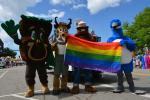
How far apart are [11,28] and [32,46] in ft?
2.32

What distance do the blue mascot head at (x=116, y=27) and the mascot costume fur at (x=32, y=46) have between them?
5.72ft

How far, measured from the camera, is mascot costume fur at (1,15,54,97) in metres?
10.4

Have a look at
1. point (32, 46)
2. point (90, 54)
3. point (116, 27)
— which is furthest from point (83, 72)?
point (32, 46)

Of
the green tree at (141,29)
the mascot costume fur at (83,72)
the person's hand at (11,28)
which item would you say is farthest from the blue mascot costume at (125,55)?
the green tree at (141,29)

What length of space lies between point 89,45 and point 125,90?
61.5 inches

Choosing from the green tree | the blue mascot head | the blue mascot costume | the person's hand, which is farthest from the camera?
the green tree

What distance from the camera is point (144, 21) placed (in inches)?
2721

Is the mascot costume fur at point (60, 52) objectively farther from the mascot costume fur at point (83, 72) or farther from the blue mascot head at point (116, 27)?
the blue mascot head at point (116, 27)

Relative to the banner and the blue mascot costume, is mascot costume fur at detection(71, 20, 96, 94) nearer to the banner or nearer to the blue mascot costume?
the banner

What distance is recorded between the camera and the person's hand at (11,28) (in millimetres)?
10156

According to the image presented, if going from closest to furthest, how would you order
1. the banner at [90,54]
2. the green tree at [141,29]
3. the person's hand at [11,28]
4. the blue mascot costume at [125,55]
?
the person's hand at [11,28] < the blue mascot costume at [125,55] < the banner at [90,54] < the green tree at [141,29]

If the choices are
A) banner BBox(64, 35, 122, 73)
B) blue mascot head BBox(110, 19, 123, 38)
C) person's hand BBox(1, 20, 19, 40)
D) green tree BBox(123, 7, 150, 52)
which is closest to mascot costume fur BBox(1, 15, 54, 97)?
person's hand BBox(1, 20, 19, 40)

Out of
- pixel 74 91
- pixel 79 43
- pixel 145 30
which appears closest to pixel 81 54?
pixel 79 43

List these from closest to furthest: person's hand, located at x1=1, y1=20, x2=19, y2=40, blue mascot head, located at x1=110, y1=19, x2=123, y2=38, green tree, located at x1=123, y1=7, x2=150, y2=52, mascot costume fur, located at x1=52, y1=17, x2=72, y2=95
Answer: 1. person's hand, located at x1=1, y1=20, x2=19, y2=40
2. blue mascot head, located at x1=110, y1=19, x2=123, y2=38
3. mascot costume fur, located at x1=52, y1=17, x2=72, y2=95
4. green tree, located at x1=123, y1=7, x2=150, y2=52
